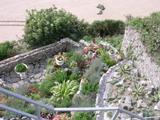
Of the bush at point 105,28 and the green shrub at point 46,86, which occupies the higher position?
the bush at point 105,28

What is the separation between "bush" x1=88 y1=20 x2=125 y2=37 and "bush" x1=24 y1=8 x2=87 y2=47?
46 centimetres

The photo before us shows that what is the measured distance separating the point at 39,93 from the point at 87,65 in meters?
1.88

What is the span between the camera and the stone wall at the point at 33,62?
1666 centimetres

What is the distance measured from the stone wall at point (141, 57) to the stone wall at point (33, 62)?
2.07 m

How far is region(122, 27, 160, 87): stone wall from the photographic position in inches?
575

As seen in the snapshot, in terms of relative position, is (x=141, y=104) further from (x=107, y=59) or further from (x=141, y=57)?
(x=107, y=59)

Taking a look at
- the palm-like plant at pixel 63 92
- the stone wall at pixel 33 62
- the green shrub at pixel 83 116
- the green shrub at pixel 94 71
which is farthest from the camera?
the stone wall at pixel 33 62

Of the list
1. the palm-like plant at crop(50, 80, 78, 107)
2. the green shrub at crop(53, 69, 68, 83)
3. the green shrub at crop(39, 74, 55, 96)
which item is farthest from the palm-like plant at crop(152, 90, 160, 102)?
the green shrub at crop(39, 74, 55, 96)

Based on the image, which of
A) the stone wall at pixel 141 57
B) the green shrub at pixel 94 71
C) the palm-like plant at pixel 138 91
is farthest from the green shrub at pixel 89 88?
the stone wall at pixel 141 57

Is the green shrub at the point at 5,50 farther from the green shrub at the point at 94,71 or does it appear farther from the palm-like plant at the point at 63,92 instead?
the green shrub at the point at 94,71

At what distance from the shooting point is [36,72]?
1691 centimetres

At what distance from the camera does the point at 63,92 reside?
15148 mm

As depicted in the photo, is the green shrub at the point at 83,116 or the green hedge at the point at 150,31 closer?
the green shrub at the point at 83,116

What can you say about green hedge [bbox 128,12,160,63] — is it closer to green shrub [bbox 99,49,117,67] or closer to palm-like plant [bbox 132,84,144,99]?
palm-like plant [bbox 132,84,144,99]
